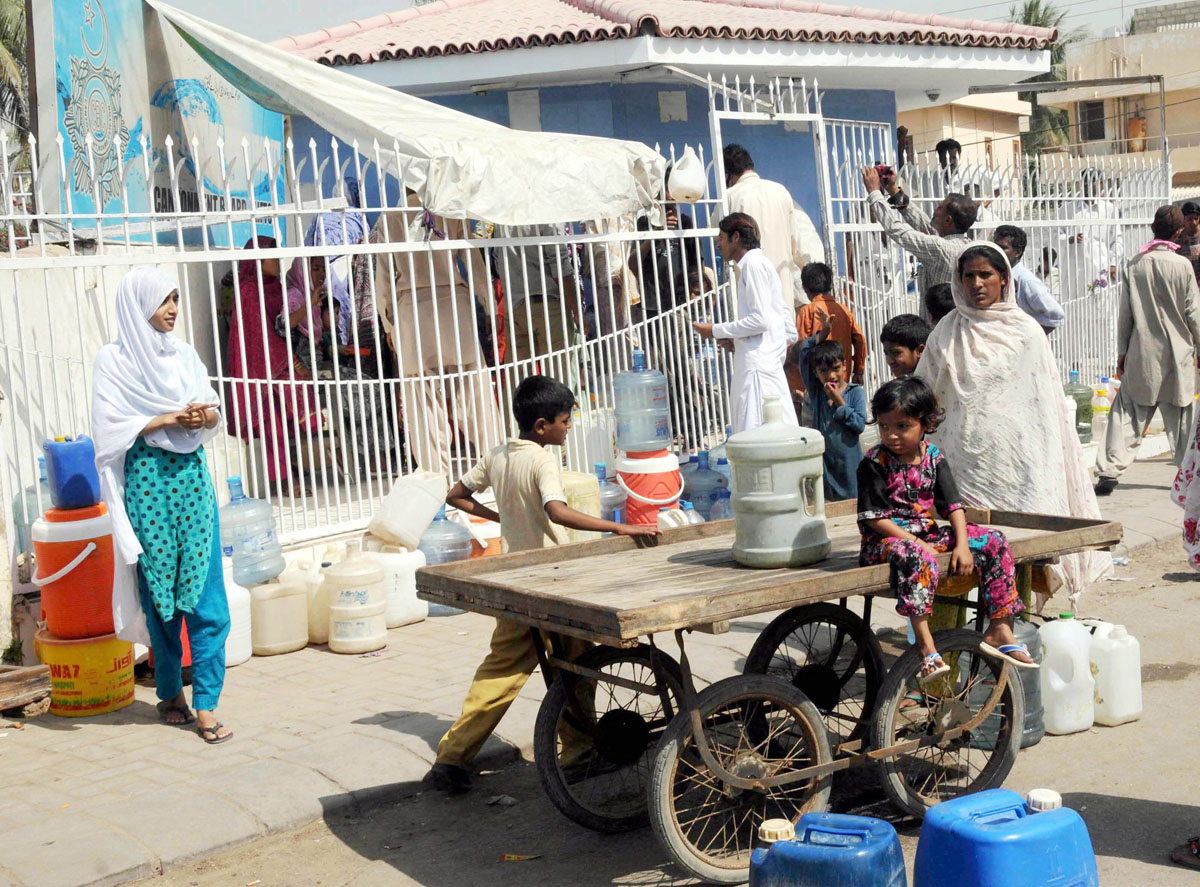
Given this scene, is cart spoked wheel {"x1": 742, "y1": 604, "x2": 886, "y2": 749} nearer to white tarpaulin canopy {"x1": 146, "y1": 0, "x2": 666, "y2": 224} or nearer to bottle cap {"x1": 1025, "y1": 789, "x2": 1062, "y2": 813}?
bottle cap {"x1": 1025, "y1": 789, "x2": 1062, "y2": 813}

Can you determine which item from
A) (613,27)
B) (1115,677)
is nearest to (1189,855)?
(1115,677)

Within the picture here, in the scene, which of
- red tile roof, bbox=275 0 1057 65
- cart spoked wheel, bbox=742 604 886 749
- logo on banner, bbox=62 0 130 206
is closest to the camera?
cart spoked wheel, bbox=742 604 886 749

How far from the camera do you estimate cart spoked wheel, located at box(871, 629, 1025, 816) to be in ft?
14.0

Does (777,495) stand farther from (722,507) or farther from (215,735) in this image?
(722,507)

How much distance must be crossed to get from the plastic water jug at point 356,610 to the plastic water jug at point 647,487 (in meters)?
2.15

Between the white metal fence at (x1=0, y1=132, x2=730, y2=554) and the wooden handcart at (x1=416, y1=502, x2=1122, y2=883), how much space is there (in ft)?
9.73

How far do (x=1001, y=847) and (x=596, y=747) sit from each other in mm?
1770

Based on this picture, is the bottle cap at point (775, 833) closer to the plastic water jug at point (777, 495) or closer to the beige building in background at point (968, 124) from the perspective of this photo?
the plastic water jug at point (777, 495)

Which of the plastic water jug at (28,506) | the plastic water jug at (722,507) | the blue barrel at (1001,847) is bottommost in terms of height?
the blue barrel at (1001,847)

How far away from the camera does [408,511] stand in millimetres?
7641

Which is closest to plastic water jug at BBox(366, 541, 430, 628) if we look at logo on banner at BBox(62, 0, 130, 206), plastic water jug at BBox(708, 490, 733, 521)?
plastic water jug at BBox(708, 490, 733, 521)

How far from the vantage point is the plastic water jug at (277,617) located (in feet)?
22.4

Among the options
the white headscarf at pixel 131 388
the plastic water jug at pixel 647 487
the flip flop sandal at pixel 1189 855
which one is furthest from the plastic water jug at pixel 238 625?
the flip flop sandal at pixel 1189 855

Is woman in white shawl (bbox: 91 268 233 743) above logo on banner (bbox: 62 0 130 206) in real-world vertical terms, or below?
below
